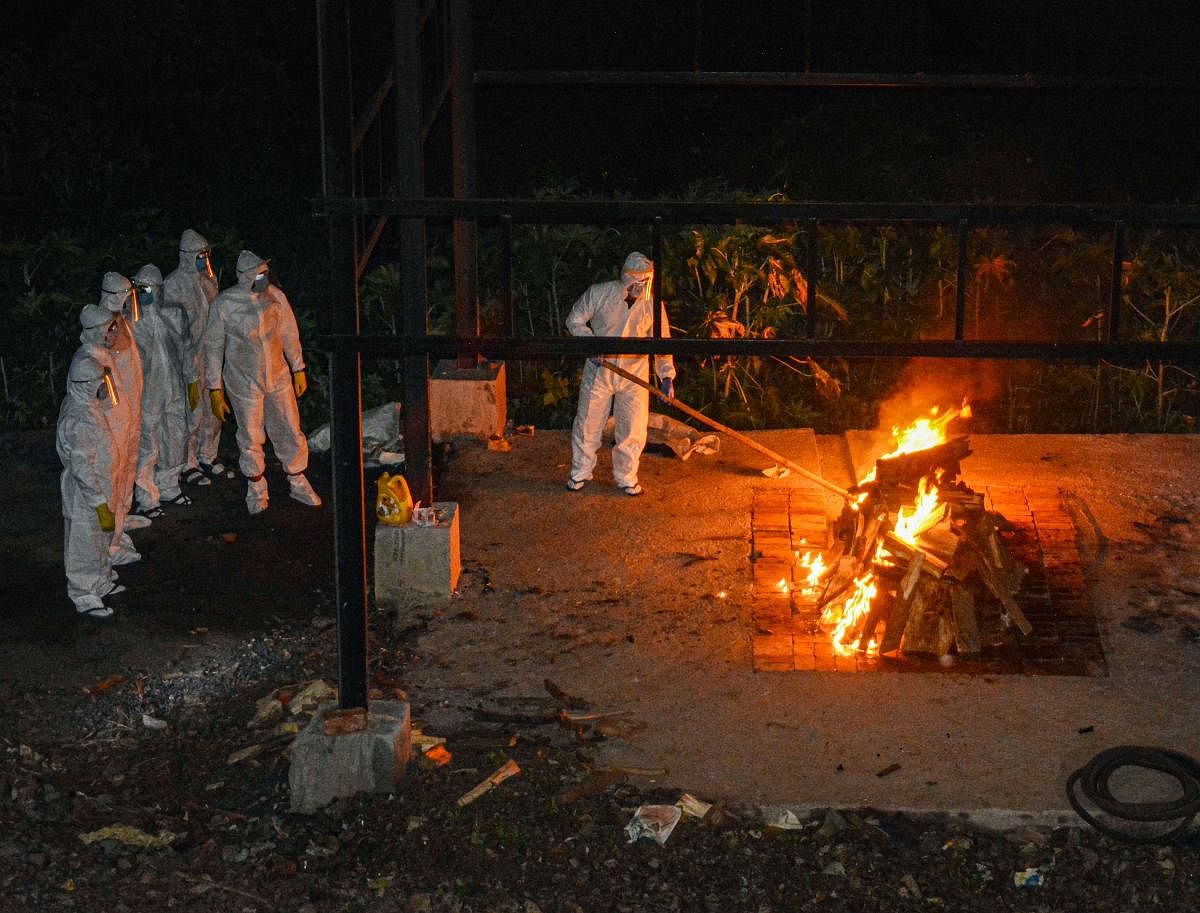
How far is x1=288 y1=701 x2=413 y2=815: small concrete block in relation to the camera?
7.82 meters

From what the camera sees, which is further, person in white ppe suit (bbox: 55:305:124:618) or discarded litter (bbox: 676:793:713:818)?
A: person in white ppe suit (bbox: 55:305:124:618)

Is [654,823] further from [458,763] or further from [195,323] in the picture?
[195,323]

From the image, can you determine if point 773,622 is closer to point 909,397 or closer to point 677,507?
point 677,507

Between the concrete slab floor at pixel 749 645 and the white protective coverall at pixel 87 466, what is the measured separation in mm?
2062

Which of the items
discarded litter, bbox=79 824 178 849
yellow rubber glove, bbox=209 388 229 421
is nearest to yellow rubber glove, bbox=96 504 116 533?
yellow rubber glove, bbox=209 388 229 421

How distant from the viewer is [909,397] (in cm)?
1479

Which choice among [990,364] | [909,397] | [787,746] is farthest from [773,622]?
[990,364]

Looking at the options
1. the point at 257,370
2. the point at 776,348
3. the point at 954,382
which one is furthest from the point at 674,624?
the point at 954,382

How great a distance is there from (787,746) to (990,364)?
797 centimetres

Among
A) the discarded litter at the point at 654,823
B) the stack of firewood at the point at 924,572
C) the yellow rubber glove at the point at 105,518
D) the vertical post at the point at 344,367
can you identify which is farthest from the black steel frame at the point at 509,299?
the yellow rubber glove at the point at 105,518

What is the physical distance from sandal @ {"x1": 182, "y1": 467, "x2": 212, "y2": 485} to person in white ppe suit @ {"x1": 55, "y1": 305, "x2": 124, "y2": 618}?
2415 mm

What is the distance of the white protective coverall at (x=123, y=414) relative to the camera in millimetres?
10852

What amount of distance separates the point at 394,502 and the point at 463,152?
3.89 meters

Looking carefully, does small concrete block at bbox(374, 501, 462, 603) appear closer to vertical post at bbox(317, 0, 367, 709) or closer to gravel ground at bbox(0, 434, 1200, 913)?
gravel ground at bbox(0, 434, 1200, 913)
